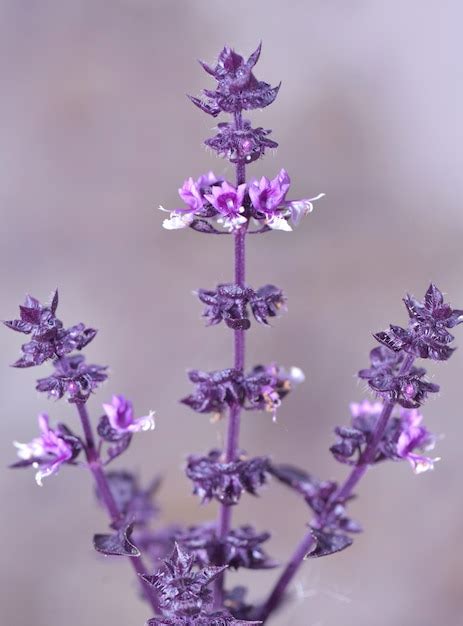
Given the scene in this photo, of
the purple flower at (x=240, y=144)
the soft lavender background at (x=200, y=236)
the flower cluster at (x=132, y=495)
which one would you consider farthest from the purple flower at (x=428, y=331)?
the soft lavender background at (x=200, y=236)

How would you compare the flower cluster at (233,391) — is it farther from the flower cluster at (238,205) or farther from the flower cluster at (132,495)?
the flower cluster at (132,495)

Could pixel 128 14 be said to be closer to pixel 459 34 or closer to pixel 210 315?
pixel 459 34

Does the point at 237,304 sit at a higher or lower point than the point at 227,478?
higher

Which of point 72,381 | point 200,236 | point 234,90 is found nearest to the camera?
point 234,90

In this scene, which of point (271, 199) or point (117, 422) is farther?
point (117, 422)

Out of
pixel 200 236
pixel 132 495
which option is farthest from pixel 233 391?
pixel 200 236

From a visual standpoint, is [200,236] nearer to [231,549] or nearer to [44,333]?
[231,549]

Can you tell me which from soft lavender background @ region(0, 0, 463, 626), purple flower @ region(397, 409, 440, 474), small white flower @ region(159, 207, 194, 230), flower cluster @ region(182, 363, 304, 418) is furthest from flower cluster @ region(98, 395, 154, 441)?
soft lavender background @ region(0, 0, 463, 626)

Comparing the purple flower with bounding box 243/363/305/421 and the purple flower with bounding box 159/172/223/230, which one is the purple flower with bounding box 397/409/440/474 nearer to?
the purple flower with bounding box 243/363/305/421
